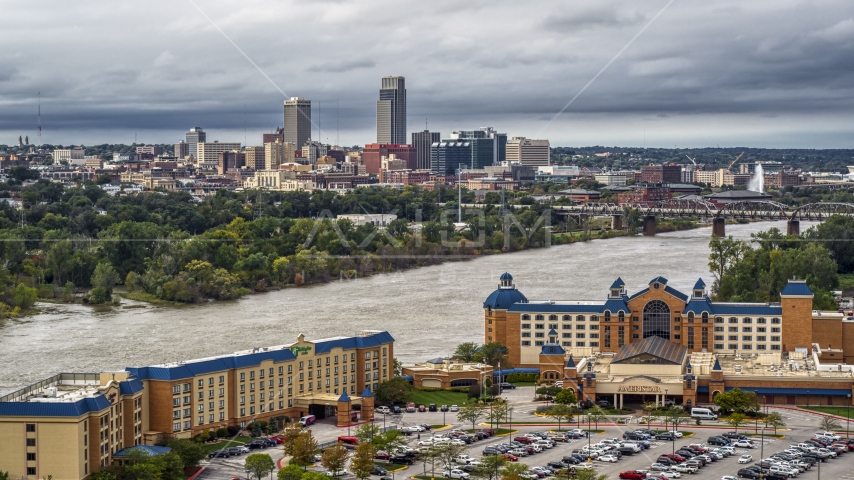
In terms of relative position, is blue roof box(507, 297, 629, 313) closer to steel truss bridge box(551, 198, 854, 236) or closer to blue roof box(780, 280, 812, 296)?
blue roof box(780, 280, 812, 296)

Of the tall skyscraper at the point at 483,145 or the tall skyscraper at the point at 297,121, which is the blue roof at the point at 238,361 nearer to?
the tall skyscraper at the point at 297,121

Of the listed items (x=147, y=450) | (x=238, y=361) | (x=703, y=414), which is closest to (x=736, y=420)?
(x=703, y=414)

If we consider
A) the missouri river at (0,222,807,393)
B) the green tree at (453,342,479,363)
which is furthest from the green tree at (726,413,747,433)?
the missouri river at (0,222,807,393)

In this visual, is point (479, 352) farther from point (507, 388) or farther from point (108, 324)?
point (108, 324)

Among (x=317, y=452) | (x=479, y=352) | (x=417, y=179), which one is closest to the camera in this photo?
(x=317, y=452)

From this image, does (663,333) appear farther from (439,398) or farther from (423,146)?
(423,146)

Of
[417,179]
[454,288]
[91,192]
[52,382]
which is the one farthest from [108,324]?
[417,179]
